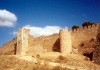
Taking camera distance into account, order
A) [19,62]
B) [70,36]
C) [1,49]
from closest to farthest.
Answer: [19,62], [70,36], [1,49]

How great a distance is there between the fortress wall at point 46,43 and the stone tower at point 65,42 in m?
2.56

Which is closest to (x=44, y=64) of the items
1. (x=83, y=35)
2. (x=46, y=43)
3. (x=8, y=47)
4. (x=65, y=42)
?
(x=65, y=42)

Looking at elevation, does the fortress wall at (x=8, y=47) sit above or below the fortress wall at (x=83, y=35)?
below

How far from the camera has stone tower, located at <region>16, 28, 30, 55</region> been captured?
23062mm

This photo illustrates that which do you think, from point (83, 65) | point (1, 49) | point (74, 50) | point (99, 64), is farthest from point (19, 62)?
point (1, 49)

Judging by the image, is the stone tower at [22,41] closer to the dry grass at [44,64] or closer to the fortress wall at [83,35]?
the dry grass at [44,64]

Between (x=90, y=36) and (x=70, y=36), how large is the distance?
2.40 metres

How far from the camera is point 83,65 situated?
15773 mm

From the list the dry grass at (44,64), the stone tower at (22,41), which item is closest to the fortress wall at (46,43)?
the stone tower at (22,41)

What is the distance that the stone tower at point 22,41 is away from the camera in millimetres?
23062

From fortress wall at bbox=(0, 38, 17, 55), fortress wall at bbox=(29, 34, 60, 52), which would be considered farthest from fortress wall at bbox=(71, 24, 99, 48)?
fortress wall at bbox=(0, 38, 17, 55)

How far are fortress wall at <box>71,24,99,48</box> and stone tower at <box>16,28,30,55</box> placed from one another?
5.95 metres

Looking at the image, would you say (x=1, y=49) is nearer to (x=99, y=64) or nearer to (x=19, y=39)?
(x=19, y=39)

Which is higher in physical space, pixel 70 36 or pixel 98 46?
pixel 70 36
